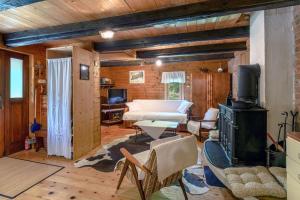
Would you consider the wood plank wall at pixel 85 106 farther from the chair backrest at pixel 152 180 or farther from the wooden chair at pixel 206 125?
the wooden chair at pixel 206 125

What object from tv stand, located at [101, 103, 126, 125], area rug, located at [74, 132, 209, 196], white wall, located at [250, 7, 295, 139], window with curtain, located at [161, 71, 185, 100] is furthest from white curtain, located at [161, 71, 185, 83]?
white wall, located at [250, 7, 295, 139]

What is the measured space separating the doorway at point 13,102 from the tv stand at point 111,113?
9.85ft

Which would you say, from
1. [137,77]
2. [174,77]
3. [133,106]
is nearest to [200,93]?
[174,77]

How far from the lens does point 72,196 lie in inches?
A: 92.4

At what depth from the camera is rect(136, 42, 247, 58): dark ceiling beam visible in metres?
4.37

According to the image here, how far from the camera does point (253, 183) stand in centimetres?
190

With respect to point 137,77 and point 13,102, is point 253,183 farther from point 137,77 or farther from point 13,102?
point 137,77

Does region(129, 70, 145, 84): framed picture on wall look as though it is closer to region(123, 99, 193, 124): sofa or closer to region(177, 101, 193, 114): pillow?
region(123, 99, 193, 124): sofa

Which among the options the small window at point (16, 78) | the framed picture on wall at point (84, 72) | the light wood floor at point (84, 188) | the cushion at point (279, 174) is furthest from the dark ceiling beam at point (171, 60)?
the light wood floor at point (84, 188)

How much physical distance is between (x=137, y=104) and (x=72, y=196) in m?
4.71

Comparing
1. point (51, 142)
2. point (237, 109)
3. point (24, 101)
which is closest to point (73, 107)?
point (51, 142)

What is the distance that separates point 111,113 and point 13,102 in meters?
3.67

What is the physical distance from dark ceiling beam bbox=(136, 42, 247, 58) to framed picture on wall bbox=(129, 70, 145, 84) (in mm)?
2290

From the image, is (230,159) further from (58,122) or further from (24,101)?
(24,101)
